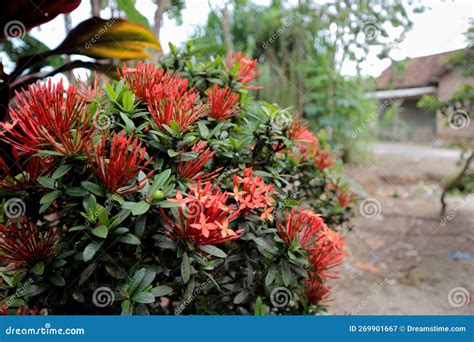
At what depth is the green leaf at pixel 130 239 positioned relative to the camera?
33.7 inches

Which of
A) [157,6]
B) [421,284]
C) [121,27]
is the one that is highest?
[157,6]

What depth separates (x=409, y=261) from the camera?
2.79m

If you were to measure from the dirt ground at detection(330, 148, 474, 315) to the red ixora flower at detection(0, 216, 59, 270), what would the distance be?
1.24m

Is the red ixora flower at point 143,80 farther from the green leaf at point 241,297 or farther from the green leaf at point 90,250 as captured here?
the green leaf at point 241,297

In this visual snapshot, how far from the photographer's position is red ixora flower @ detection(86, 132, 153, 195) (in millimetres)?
838

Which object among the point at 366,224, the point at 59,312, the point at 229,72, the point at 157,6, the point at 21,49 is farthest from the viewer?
the point at 366,224

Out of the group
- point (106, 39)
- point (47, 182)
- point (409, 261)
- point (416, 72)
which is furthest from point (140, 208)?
point (416, 72)

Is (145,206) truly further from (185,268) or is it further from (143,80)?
(143,80)

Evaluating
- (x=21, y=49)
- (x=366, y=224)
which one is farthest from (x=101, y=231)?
(x=366, y=224)

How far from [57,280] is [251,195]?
0.51 meters

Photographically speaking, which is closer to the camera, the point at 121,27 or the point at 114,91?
the point at 114,91

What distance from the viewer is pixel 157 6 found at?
2186 mm
